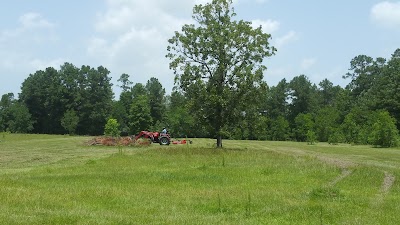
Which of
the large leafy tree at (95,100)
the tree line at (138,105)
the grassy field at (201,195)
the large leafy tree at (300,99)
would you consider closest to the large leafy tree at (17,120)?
the tree line at (138,105)

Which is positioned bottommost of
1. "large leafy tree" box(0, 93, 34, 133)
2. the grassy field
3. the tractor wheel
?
the grassy field

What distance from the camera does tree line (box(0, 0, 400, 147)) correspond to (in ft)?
126

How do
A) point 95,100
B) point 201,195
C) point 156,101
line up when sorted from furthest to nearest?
1. point 156,101
2. point 95,100
3. point 201,195

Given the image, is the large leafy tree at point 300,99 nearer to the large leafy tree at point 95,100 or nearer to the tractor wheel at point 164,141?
the large leafy tree at point 95,100

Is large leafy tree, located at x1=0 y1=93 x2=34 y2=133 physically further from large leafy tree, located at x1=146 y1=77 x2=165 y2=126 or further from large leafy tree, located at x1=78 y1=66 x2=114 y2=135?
large leafy tree, located at x1=146 y1=77 x2=165 y2=126

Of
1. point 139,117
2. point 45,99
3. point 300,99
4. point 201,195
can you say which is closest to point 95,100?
point 45,99

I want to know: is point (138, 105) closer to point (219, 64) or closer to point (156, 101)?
Answer: point (156, 101)

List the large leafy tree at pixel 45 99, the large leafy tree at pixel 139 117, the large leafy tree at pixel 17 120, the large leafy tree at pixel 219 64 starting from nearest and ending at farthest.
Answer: the large leafy tree at pixel 219 64, the large leafy tree at pixel 139 117, the large leafy tree at pixel 17 120, the large leafy tree at pixel 45 99

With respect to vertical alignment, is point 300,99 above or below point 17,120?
above

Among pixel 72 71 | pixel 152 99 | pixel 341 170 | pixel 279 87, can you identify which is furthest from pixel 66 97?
pixel 341 170

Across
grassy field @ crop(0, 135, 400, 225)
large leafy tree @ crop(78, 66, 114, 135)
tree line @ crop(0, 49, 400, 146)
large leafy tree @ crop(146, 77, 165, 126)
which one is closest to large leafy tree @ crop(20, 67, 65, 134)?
tree line @ crop(0, 49, 400, 146)

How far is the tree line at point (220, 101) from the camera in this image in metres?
38.4

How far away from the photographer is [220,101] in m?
36.5

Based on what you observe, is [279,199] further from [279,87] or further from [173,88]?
[279,87]
